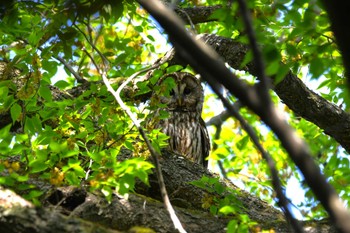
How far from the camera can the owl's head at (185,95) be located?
7422 mm

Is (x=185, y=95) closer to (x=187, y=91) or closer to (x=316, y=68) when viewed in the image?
(x=187, y=91)

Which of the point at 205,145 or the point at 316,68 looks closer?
the point at 316,68

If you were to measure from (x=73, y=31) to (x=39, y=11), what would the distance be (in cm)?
43

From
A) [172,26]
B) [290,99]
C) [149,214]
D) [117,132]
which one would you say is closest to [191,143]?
[290,99]

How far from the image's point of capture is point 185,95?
25.0 feet

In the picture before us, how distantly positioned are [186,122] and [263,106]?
5.39 m

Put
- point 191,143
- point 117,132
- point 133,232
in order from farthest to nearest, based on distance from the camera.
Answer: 1. point 191,143
2. point 117,132
3. point 133,232

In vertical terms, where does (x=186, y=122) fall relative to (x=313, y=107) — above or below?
above

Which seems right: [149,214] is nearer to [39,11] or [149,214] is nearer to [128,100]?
Result: [128,100]

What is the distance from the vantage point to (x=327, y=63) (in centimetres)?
295

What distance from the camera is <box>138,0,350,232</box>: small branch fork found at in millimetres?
1728

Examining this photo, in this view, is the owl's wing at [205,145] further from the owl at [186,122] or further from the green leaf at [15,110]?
the green leaf at [15,110]

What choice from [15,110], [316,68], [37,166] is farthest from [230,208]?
[15,110]

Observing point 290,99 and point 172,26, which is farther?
point 290,99
